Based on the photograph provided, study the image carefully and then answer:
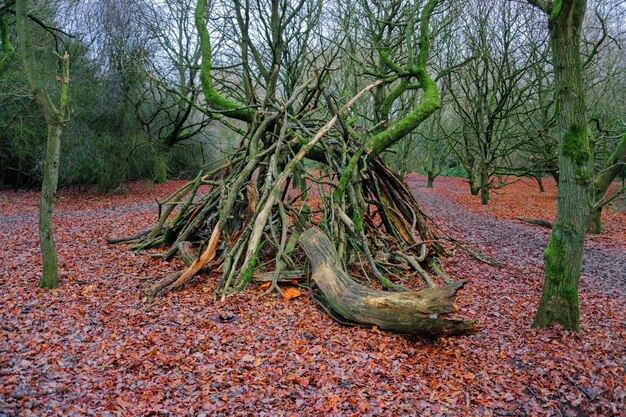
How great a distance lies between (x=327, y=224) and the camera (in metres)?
6.80

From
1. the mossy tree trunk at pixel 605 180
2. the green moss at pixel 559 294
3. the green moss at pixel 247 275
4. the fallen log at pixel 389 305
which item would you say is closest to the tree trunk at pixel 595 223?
the mossy tree trunk at pixel 605 180

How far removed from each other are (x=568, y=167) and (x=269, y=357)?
135 inches

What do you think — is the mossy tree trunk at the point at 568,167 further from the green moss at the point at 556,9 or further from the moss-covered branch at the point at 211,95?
the moss-covered branch at the point at 211,95

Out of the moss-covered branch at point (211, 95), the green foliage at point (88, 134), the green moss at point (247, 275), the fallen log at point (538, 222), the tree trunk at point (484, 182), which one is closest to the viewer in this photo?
the green moss at point (247, 275)

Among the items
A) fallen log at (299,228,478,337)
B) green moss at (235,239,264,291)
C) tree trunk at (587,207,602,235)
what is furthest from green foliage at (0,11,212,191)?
tree trunk at (587,207,602,235)

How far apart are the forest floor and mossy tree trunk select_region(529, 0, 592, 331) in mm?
354

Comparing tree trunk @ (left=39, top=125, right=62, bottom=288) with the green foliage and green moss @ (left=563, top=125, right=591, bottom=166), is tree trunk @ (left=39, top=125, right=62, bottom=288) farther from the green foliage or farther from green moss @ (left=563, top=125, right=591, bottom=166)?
the green foliage

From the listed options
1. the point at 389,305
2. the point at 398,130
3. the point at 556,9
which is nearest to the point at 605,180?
the point at 398,130

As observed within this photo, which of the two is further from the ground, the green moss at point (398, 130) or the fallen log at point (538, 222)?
the green moss at point (398, 130)

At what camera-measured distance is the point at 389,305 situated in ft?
15.2

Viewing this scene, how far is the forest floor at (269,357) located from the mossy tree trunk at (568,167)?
354 mm

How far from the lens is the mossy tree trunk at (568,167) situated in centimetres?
471

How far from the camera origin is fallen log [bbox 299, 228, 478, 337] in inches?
171

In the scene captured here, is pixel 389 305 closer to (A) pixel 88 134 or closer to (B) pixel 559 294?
(B) pixel 559 294
